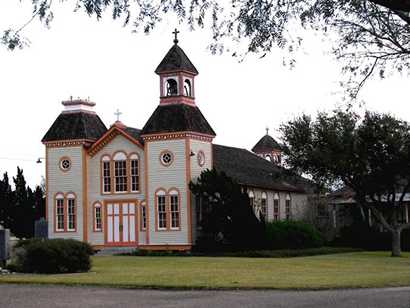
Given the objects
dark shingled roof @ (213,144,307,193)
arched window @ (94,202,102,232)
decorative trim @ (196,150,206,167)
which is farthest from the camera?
dark shingled roof @ (213,144,307,193)

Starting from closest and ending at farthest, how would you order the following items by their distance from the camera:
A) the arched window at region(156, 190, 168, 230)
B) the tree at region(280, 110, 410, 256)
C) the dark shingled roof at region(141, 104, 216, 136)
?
the tree at region(280, 110, 410, 256)
the dark shingled roof at region(141, 104, 216, 136)
the arched window at region(156, 190, 168, 230)

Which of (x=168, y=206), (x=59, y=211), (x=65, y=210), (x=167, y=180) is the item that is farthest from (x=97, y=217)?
(x=167, y=180)

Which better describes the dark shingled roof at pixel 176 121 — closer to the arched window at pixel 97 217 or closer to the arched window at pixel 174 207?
the arched window at pixel 174 207

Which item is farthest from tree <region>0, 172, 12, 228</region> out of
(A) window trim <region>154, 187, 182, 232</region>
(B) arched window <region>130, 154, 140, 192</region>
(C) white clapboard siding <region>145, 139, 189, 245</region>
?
(A) window trim <region>154, 187, 182, 232</region>

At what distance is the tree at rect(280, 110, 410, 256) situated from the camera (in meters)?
43.8

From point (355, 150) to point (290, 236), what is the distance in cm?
864

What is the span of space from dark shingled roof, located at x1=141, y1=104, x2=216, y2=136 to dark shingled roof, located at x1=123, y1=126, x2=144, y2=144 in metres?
1.30

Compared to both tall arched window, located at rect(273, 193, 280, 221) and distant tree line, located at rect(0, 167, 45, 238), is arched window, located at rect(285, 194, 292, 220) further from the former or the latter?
distant tree line, located at rect(0, 167, 45, 238)

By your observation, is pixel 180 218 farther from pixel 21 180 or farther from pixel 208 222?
pixel 21 180

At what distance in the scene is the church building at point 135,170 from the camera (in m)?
48.0

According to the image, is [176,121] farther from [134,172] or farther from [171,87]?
[134,172]

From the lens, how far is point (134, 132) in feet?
171

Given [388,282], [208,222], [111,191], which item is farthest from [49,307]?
[111,191]

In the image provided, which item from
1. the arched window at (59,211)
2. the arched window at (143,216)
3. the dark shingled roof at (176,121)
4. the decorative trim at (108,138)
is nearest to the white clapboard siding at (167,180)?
the arched window at (143,216)
